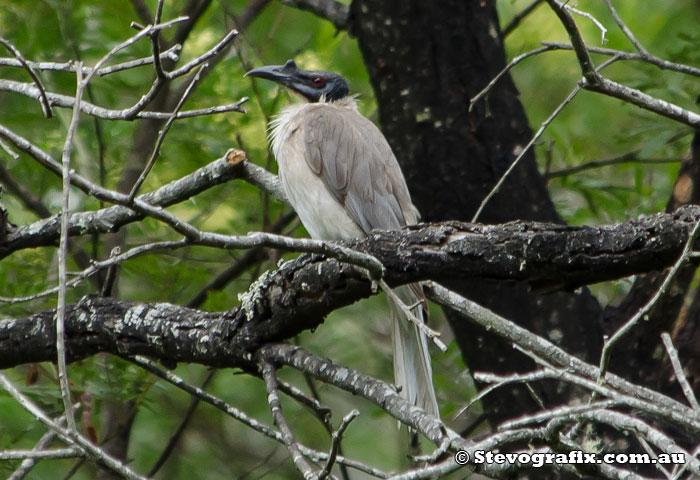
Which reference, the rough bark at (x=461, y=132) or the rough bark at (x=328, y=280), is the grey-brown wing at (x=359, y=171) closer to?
the rough bark at (x=461, y=132)

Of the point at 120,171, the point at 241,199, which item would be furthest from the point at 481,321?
the point at 120,171

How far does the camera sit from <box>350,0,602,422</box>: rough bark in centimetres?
565

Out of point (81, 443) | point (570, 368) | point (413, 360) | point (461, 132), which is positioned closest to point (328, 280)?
point (570, 368)

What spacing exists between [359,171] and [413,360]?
4.56 feet

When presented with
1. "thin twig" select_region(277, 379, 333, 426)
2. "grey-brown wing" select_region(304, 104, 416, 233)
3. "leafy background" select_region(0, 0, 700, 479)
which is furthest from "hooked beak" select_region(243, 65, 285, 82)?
"thin twig" select_region(277, 379, 333, 426)

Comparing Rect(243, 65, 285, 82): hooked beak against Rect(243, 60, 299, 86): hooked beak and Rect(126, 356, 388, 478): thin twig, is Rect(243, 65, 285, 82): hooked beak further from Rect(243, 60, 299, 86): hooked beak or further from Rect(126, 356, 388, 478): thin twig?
Rect(126, 356, 388, 478): thin twig

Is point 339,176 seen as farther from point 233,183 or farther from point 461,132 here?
point 233,183

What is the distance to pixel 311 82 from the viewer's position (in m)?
6.49

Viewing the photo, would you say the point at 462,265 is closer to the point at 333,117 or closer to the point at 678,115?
the point at 678,115

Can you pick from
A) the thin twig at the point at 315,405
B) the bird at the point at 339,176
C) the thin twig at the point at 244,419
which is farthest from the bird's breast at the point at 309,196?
the thin twig at the point at 315,405

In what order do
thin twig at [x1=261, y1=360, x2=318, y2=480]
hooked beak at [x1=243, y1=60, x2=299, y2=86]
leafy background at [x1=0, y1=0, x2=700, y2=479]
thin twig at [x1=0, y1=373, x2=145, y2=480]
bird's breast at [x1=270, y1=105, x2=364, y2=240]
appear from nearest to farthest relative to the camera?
thin twig at [x1=0, y1=373, x2=145, y2=480], thin twig at [x1=261, y1=360, x2=318, y2=480], bird's breast at [x1=270, y1=105, x2=364, y2=240], leafy background at [x1=0, y1=0, x2=700, y2=479], hooked beak at [x1=243, y1=60, x2=299, y2=86]

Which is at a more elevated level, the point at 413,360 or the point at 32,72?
the point at 32,72

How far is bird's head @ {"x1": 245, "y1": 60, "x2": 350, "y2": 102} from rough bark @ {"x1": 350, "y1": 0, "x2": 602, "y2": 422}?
2.23 ft

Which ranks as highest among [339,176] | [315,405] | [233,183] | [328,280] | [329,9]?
[329,9]
